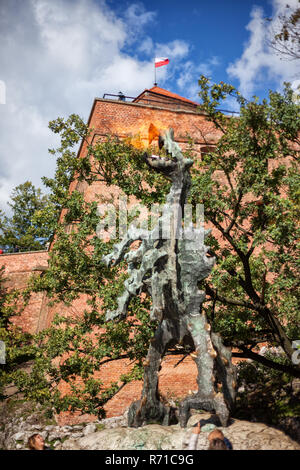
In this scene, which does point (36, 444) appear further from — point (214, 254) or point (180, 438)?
point (214, 254)

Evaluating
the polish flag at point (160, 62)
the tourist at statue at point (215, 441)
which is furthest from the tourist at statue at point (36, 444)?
the polish flag at point (160, 62)

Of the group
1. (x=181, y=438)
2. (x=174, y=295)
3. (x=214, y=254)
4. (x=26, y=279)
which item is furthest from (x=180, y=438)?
(x=26, y=279)

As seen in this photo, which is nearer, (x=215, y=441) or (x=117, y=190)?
(x=215, y=441)

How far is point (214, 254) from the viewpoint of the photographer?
820cm

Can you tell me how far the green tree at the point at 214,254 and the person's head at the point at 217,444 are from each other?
338 centimetres

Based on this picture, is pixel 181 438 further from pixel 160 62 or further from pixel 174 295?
pixel 160 62

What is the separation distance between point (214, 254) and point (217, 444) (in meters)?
4.44

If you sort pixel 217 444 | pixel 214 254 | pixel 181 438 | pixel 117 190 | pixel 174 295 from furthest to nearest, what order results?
pixel 117 190
pixel 214 254
pixel 174 295
pixel 181 438
pixel 217 444

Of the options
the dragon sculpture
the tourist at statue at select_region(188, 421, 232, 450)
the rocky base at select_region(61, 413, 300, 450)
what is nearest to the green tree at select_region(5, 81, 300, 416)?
the dragon sculpture

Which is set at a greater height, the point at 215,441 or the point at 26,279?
the point at 26,279

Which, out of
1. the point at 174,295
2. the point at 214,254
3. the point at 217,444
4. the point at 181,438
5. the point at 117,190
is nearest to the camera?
the point at 217,444

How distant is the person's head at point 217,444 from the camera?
166 inches

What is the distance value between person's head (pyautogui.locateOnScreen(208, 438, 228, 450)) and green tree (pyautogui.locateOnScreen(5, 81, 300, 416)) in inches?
133

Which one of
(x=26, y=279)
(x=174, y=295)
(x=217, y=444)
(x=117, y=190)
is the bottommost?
(x=217, y=444)
